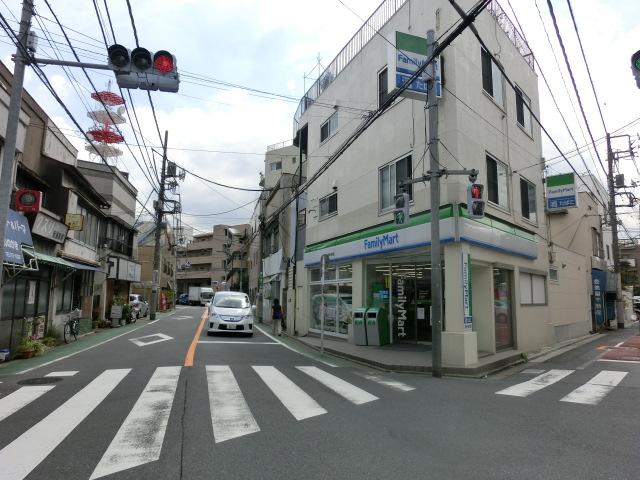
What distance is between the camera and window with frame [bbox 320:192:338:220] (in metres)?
18.3

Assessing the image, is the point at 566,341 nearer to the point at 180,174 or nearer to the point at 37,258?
the point at 37,258

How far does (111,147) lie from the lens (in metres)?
36.8

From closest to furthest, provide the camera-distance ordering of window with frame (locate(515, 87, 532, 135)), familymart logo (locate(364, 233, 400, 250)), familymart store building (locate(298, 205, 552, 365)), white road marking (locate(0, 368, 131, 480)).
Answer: white road marking (locate(0, 368, 131, 480)), familymart store building (locate(298, 205, 552, 365)), familymart logo (locate(364, 233, 400, 250)), window with frame (locate(515, 87, 532, 135))

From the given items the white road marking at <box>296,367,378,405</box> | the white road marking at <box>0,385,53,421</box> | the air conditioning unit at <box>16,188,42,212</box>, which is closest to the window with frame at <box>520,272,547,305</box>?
the white road marking at <box>296,367,378,405</box>

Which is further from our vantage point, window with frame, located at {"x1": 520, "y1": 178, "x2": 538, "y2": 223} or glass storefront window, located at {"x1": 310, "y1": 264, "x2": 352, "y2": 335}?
glass storefront window, located at {"x1": 310, "y1": 264, "x2": 352, "y2": 335}

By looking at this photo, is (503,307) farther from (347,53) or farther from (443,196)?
(347,53)

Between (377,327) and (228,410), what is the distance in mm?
8477

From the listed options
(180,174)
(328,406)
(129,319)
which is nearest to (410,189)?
(328,406)

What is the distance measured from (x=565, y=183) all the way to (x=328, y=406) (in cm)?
1579

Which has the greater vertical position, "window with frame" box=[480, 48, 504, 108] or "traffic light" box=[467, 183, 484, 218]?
"window with frame" box=[480, 48, 504, 108]

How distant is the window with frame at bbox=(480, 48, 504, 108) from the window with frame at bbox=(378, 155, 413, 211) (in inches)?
137

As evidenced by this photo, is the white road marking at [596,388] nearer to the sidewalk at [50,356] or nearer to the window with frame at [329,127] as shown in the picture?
the sidewalk at [50,356]

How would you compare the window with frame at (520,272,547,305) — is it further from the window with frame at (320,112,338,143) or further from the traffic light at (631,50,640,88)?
the traffic light at (631,50,640,88)

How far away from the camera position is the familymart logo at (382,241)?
13.1 m
